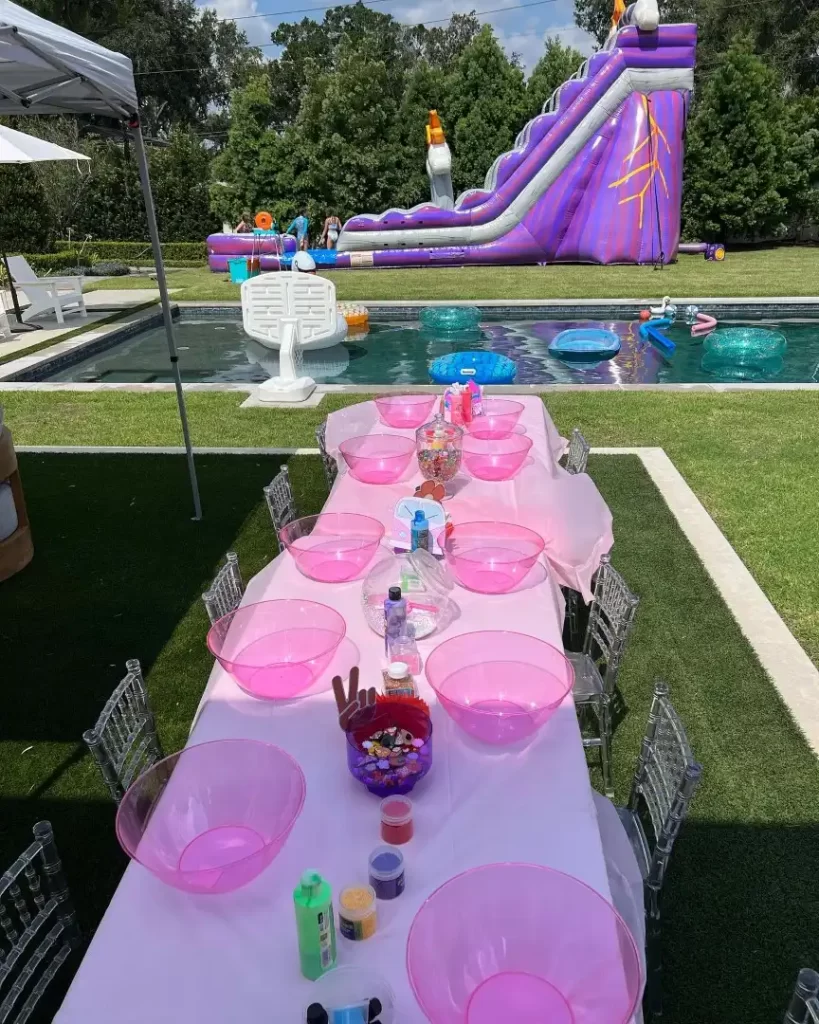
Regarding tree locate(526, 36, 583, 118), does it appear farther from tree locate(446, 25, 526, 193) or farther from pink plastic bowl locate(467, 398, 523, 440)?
pink plastic bowl locate(467, 398, 523, 440)

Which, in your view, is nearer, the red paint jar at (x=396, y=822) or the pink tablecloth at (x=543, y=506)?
the red paint jar at (x=396, y=822)

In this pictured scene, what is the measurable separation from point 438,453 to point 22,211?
2216 centimetres

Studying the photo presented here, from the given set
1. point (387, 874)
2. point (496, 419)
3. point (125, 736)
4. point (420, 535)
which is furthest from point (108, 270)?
point (387, 874)

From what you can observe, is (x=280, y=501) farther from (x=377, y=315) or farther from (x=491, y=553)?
(x=377, y=315)

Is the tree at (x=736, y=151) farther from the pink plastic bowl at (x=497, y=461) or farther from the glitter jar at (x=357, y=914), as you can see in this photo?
the glitter jar at (x=357, y=914)

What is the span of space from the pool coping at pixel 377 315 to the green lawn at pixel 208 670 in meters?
2.96

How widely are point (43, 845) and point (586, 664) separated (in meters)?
2.70

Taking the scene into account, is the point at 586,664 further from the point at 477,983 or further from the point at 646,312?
the point at 646,312

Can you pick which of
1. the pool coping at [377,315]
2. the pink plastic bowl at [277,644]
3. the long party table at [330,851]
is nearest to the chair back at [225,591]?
the pink plastic bowl at [277,644]

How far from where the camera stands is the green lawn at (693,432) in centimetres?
619

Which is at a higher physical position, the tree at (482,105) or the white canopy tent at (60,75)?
the tree at (482,105)

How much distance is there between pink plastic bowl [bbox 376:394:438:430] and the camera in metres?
5.96

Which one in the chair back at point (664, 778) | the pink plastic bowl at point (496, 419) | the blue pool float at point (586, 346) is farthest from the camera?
the blue pool float at point (586, 346)

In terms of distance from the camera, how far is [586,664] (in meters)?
3.98
